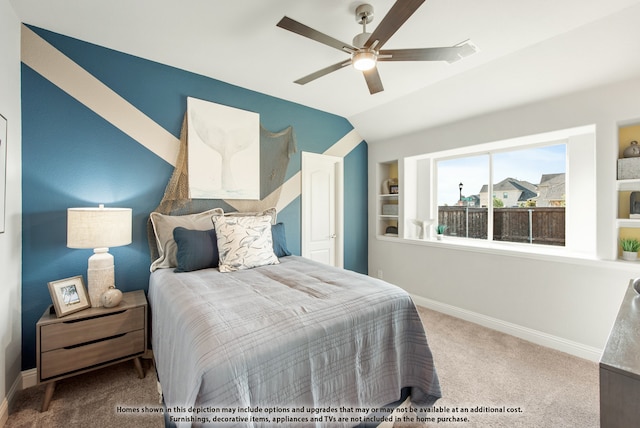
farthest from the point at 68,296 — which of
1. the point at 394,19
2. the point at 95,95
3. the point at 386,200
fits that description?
the point at 386,200

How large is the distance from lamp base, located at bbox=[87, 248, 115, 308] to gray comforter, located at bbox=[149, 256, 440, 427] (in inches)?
16.8

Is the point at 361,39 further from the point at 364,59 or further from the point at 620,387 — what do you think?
the point at 620,387

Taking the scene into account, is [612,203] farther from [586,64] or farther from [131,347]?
[131,347]

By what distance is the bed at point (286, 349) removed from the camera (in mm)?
1033

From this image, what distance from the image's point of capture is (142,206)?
8.07ft

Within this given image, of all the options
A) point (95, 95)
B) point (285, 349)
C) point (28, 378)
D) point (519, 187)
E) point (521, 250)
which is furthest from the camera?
point (519, 187)

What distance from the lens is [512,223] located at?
3236mm

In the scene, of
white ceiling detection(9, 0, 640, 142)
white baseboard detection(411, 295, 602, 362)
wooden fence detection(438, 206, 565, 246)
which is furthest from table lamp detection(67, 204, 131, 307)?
wooden fence detection(438, 206, 565, 246)

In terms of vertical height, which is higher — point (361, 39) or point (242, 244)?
point (361, 39)

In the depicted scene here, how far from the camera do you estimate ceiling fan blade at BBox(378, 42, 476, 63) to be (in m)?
1.70

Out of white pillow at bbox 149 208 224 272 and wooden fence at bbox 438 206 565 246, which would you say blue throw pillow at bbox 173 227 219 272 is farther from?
wooden fence at bbox 438 206 565 246

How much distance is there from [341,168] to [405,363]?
9.27ft

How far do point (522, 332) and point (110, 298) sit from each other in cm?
368

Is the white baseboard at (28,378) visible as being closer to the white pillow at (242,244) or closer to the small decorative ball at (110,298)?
the small decorative ball at (110,298)
